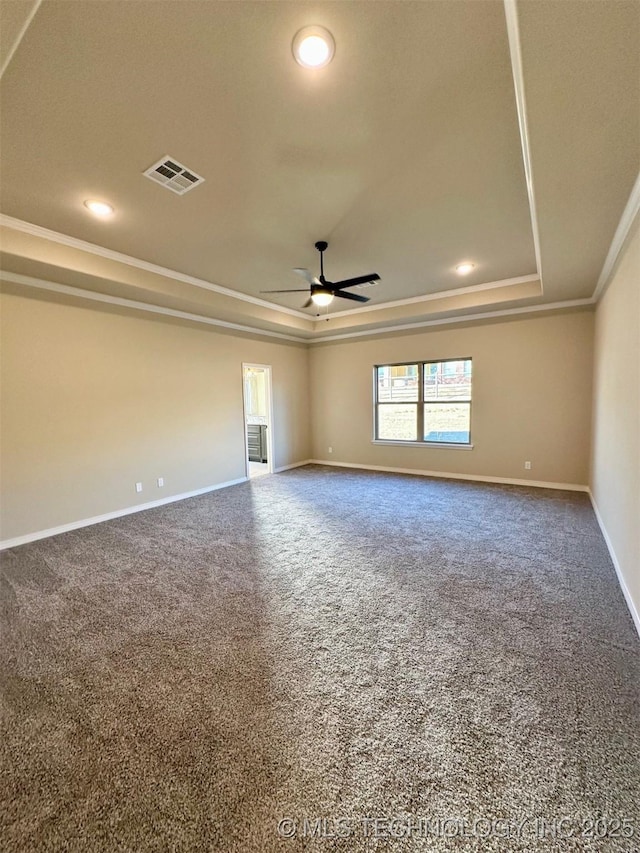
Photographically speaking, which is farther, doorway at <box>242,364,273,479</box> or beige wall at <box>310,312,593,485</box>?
doorway at <box>242,364,273,479</box>

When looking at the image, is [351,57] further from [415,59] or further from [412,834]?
[412,834]

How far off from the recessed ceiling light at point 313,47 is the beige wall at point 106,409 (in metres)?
3.71

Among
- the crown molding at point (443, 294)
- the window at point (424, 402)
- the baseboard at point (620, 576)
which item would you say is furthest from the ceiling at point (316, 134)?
the baseboard at point (620, 576)

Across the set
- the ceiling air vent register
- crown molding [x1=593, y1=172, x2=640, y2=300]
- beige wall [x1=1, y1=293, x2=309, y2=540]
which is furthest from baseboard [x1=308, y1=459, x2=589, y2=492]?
the ceiling air vent register

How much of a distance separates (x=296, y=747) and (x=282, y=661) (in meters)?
0.51

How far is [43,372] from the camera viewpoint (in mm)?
3838

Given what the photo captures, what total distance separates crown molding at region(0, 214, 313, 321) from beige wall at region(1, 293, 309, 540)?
807mm

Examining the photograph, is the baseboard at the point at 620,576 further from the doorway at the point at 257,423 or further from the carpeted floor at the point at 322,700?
the doorway at the point at 257,423

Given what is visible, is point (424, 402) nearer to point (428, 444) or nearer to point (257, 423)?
point (428, 444)

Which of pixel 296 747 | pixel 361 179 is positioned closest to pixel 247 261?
pixel 361 179

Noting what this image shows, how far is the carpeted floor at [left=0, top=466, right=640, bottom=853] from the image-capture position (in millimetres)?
1176

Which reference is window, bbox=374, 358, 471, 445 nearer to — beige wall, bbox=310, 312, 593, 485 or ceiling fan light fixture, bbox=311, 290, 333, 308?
beige wall, bbox=310, 312, 593, 485

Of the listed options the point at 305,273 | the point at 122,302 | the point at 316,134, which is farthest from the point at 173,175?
the point at 122,302

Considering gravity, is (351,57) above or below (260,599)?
above
